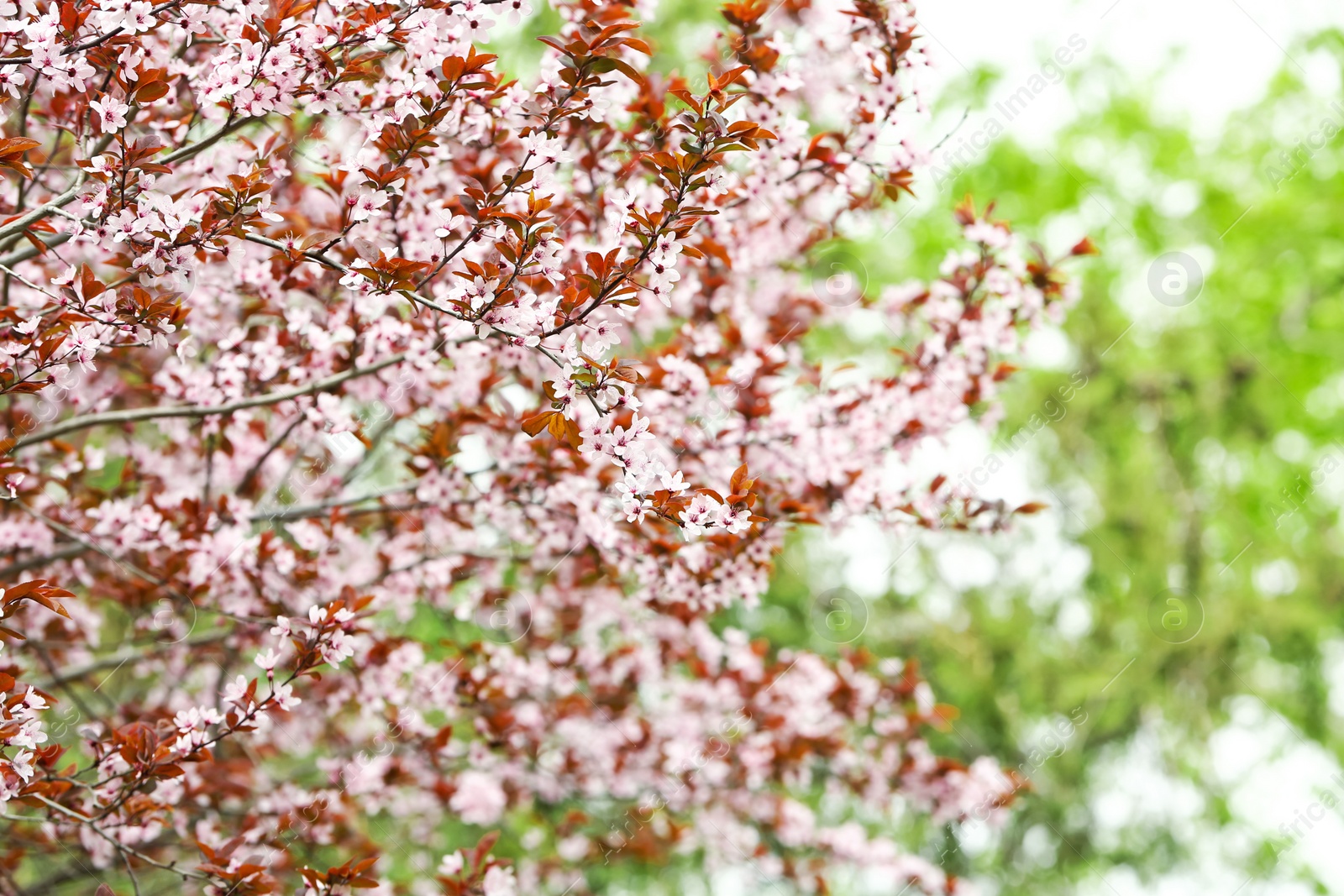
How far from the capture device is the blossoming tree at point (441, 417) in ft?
7.32

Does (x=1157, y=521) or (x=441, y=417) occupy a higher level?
(x=1157, y=521)

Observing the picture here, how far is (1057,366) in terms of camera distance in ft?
29.9

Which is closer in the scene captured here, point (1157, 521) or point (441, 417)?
point (441, 417)

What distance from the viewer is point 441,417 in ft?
11.4

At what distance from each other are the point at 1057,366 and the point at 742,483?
762 centimetres

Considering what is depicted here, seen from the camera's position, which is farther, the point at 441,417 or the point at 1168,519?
the point at 1168,519

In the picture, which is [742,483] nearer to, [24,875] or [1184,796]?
[24,875]

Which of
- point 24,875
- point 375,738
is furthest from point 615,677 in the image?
point 24,875

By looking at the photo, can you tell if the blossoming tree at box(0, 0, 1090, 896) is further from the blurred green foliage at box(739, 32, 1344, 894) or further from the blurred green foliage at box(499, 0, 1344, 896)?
the blurred green foliage at box(739, 32, 1344, 894)

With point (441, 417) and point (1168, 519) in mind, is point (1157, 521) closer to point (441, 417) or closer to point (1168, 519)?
point (1168, 519)

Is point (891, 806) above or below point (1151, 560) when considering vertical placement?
below

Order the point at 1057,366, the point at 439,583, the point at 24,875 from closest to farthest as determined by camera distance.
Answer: the point at 439,583
the point at 24,875
the point at 1057,366

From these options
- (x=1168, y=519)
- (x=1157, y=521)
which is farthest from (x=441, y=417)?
(x=1168, y=519)

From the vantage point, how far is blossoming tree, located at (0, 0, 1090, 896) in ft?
7.32
